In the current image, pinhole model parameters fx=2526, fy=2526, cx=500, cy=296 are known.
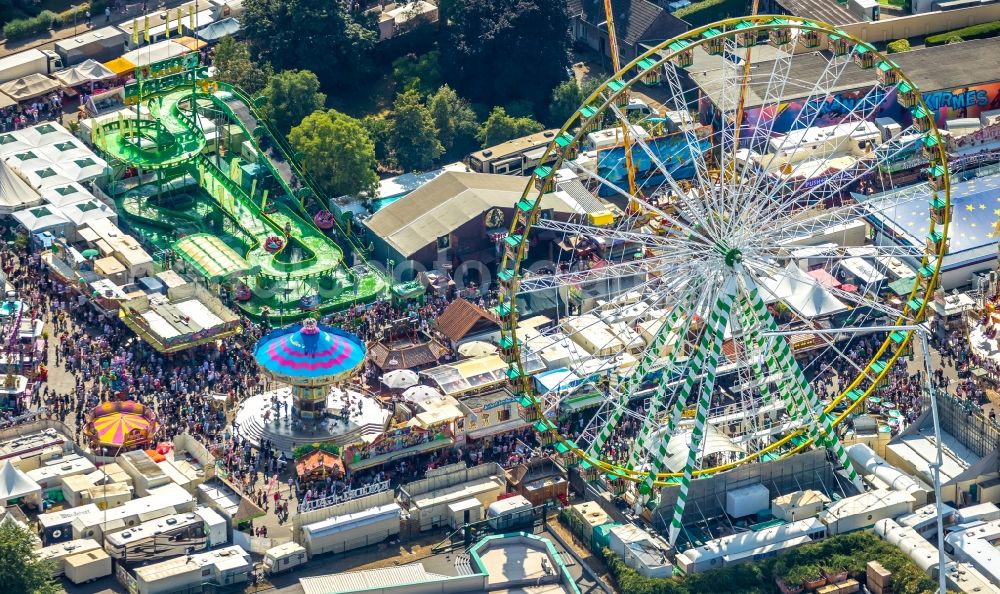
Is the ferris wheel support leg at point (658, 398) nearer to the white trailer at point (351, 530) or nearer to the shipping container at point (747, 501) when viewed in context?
the shipping container at point (747, 501)

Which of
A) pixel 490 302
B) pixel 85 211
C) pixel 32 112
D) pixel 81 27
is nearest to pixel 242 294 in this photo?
pixel 85 211

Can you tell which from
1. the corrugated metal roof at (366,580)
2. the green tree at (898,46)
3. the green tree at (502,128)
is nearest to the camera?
the corrugated metal roof at (366,580)

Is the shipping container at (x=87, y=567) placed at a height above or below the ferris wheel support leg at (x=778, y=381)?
below

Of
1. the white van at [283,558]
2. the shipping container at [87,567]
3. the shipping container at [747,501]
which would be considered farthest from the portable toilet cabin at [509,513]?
the shipping container at [87,567]

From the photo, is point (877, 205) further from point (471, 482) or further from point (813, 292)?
point (471, 482)

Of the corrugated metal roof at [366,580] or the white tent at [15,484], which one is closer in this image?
the corrugated metal roof at [366,580]

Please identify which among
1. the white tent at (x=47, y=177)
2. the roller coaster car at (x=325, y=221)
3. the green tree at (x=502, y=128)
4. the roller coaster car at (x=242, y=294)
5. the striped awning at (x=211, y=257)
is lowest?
the roller coaster car at (x=242, y=294)

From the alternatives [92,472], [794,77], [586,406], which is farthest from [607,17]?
[92,472]

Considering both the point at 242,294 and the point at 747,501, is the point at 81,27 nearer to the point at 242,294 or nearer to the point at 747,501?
the point at 242,294

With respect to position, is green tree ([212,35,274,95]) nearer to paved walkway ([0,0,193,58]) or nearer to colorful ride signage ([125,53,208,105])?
colorful ride signage ([125,53,208,105])
